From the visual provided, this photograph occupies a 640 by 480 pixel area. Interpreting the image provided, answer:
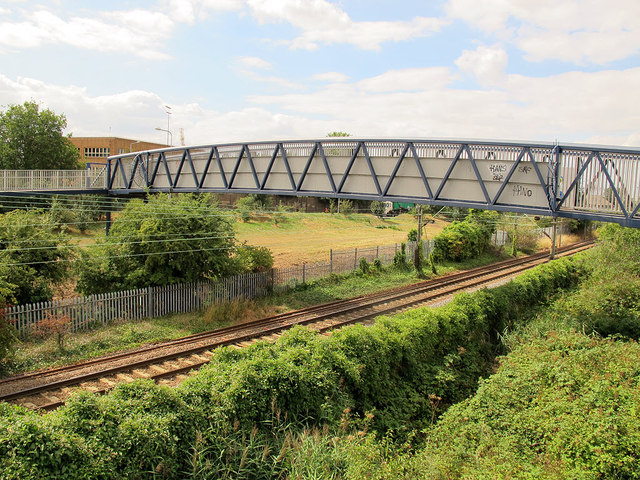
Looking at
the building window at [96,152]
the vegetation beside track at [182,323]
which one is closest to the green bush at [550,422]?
the vegetation beside track at [182,323]

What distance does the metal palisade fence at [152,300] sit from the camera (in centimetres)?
1566

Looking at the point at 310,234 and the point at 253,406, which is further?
the point at 310,234

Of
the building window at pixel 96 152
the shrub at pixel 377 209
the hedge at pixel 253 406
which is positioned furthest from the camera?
the shrub at pixel 377 209

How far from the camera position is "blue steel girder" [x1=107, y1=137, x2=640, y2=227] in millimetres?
15367

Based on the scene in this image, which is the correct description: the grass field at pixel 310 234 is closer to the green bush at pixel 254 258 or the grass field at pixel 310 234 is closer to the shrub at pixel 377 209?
the shrub at pixel 377 209

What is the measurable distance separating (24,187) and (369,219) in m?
45.0

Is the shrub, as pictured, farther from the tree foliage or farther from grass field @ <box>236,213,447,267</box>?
the tree foliage

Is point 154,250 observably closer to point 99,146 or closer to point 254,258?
point 254,258

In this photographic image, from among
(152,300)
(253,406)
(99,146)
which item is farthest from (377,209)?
(253,406)

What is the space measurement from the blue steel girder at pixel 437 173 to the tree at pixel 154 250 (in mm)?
4348

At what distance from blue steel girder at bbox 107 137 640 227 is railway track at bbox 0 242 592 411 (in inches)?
214

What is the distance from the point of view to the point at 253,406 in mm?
8258

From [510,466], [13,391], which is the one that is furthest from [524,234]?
[13,391]

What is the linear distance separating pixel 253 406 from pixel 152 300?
1190 cm
